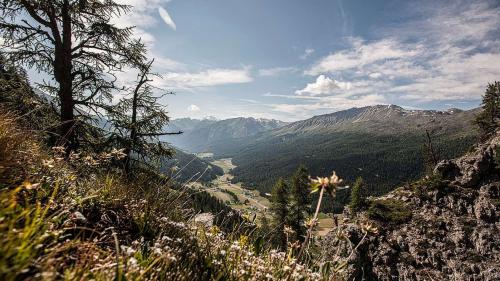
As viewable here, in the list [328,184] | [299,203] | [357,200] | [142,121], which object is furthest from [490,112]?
[328,184]

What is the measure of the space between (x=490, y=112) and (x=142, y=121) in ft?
257

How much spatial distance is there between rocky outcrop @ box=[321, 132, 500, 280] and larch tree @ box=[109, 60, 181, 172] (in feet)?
97.6

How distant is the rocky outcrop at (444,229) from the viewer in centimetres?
4281

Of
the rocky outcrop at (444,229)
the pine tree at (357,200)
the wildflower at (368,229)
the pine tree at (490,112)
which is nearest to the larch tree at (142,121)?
the wildflower at (368,229)

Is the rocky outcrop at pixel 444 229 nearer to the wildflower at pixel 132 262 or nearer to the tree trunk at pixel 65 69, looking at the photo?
the tree trunk at pixel 65 69

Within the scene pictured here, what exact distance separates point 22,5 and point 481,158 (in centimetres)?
6447

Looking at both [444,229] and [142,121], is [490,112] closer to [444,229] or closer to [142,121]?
[444,229]

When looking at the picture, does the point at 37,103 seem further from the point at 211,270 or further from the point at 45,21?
the point at 211,270

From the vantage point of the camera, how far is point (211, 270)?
3197 mm

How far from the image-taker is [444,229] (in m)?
47.6

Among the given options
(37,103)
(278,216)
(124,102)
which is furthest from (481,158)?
(37,103)

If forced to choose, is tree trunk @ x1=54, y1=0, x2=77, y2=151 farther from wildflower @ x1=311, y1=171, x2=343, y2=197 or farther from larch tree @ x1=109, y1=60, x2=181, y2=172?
wildflower @ x1=311, y1=171, x2=343, y2=197

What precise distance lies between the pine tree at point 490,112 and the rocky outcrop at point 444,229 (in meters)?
14.4

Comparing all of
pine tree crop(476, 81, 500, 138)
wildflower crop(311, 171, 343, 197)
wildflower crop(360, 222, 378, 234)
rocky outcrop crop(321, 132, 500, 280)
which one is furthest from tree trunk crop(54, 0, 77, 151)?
pine tree crop(476, 81, 500, 138)
